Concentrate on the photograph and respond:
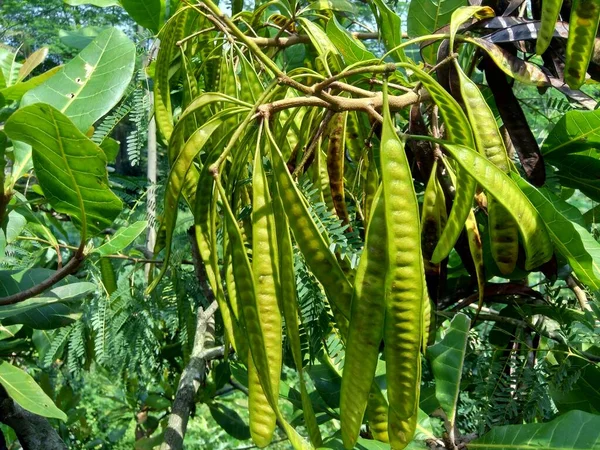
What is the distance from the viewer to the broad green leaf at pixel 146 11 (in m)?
1.31

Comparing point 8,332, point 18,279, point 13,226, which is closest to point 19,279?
point 18,279

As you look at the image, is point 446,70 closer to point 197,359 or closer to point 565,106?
point 565,106

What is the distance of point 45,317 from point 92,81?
0.41 metres

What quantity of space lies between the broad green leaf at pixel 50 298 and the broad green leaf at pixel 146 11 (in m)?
0.54

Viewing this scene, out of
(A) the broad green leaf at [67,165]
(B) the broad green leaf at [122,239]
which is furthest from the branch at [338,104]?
(B) the broad green leaf at [122,239]

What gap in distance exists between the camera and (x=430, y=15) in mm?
1073

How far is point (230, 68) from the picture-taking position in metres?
1.03

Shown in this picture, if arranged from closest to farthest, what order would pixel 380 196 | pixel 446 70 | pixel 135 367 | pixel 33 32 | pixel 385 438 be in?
1. pixel 380 196
2. pixel 385 438
3. pixel 446 70
4. pixel 135 367
5. pixel 33 32

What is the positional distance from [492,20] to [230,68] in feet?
1.21

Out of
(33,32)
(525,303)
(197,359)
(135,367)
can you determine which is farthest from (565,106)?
(33,32)

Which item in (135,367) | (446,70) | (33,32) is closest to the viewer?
(446,70)

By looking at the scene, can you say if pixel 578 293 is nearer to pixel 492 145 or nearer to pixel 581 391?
pixel 581 391

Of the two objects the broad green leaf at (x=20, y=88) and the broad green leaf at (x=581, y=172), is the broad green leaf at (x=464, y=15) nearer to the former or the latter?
the broad green leaf at (x=581, y=172)

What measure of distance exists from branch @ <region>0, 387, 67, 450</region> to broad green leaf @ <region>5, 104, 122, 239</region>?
1.52ft
